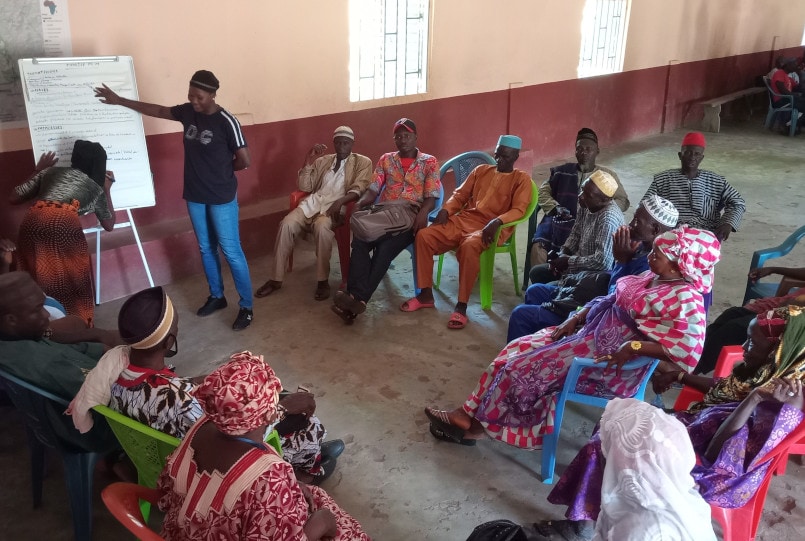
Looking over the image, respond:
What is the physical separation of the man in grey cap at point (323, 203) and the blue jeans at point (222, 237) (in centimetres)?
49

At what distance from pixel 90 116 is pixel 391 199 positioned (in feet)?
6.63

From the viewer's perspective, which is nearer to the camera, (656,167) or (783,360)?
(783,360)

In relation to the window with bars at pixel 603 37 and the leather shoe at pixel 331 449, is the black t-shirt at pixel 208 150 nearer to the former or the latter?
the leather shoe at pixel 331 449

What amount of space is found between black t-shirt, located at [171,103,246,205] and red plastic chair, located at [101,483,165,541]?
97.3 inches

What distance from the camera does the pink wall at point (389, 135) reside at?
15.8ft

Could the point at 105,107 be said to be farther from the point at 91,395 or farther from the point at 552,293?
the point at 552,293

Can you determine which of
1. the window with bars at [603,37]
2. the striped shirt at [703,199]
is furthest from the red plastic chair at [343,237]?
the window with bars at [603,37]

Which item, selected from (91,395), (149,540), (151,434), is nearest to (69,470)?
Result: (91,395)

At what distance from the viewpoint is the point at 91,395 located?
2182 millimetres

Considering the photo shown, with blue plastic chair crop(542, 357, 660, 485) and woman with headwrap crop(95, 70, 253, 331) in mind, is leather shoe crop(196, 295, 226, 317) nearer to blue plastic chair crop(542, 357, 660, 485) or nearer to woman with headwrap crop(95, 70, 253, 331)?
woman with headwrap crop(95, 70, 253, 331)

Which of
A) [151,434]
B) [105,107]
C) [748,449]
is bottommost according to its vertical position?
[748,449]

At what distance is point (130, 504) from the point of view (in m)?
1.87

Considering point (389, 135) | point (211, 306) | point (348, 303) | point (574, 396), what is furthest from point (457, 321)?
point (389, 135)

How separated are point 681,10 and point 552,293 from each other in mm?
8992
